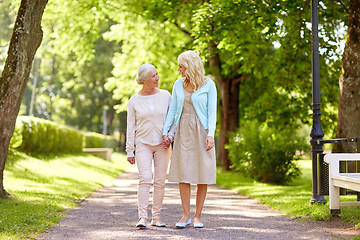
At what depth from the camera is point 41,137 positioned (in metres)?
19.5

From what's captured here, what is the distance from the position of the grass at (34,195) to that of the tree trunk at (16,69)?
891 mm

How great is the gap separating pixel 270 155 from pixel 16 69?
890 cm

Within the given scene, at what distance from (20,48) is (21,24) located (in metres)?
0.43

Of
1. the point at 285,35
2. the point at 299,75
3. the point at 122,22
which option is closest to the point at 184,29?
the point at 122,22

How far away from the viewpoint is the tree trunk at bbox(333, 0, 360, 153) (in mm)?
10594

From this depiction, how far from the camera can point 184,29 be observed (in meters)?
20.4

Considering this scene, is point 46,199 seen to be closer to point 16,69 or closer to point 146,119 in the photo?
point 16,69

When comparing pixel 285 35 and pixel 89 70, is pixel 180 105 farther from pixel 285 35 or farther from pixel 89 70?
pixel 89 70

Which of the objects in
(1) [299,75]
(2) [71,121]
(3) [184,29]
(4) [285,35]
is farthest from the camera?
(2) [71,121]

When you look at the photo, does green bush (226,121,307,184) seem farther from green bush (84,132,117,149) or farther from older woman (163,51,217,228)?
green bush (84,132,117,149)

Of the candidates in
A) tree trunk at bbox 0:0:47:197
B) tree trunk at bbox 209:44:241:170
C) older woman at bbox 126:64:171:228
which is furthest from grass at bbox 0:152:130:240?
tree trunk at bbox 209:44:241:170

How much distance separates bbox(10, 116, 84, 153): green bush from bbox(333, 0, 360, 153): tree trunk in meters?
10.2

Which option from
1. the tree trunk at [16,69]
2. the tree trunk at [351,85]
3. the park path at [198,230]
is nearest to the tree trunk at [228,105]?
the tree trunk at [351,85]

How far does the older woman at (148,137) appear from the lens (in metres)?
6.55
